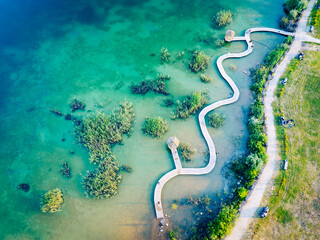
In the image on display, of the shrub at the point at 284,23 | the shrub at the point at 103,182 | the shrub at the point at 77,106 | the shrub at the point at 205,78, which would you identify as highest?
the shrub at the point at 284,23

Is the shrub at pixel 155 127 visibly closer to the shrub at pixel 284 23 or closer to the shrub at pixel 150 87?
the shrub at pixel 150 87

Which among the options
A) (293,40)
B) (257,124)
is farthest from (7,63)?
(293,40)

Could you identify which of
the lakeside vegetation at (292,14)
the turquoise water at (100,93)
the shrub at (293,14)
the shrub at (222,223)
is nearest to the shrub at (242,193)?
the shrub at (222,223)

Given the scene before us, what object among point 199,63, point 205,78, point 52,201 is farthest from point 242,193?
point 199,63

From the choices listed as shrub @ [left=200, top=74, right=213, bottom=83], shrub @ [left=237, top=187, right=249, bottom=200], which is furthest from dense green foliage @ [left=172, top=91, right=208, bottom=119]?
shrub @ [left=237, top=187, right=249, bottom=200]

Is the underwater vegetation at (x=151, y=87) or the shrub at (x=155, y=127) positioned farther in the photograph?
the underwater vegetation at (x=151, y=87)

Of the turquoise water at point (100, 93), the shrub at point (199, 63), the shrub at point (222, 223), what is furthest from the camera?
the shrub at point (199, 63)

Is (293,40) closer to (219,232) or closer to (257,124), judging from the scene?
(257,124)
